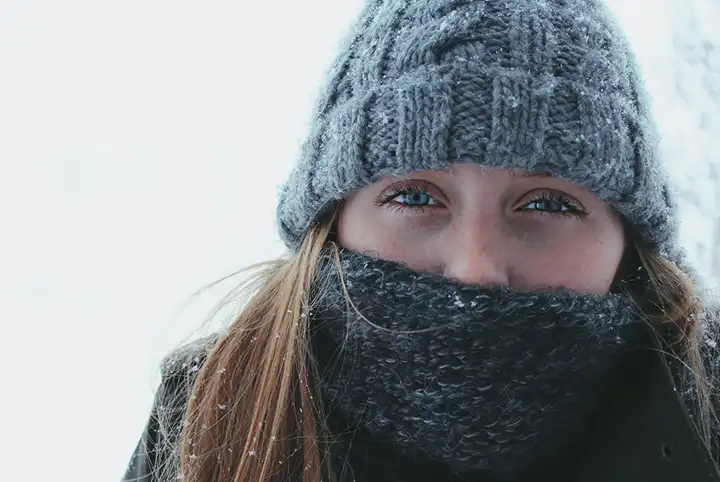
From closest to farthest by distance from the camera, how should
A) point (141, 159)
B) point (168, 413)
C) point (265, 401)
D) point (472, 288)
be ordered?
point (472, 288) → point (265, 401) → point (168, 413) → point (141, 159)

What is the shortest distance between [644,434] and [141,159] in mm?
2117

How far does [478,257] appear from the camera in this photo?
3.41 ft

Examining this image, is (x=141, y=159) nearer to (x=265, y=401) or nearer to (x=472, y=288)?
(x=265, y=401)

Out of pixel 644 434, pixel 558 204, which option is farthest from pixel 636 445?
pixel 558 204

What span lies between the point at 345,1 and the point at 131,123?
997mm

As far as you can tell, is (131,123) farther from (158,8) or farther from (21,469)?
(21,469)

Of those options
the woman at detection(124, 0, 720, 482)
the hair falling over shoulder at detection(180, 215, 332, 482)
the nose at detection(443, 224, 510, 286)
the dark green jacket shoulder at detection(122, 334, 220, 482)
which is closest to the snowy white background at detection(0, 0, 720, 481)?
the dark green jacket shoulder at detection(122, 334, 220, 482)

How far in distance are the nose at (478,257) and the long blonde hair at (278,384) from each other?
0.25 meters

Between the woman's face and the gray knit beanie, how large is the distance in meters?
0.04

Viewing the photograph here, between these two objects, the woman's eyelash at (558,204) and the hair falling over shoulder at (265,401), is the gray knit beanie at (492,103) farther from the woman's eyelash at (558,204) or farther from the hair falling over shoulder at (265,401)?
the hair falling over shoulder at (265,401)

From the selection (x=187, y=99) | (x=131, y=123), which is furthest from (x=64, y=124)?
(x=187, y=99)

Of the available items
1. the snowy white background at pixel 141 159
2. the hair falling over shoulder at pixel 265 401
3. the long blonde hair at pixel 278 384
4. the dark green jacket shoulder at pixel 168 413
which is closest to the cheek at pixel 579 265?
the long blonde hair at pixel 278 384

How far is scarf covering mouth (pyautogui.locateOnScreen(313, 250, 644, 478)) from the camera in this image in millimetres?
1007

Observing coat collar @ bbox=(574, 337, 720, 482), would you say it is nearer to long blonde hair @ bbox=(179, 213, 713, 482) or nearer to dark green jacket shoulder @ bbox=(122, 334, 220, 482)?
long blonde hair @ bbox=(179, 213, 713, 482)
